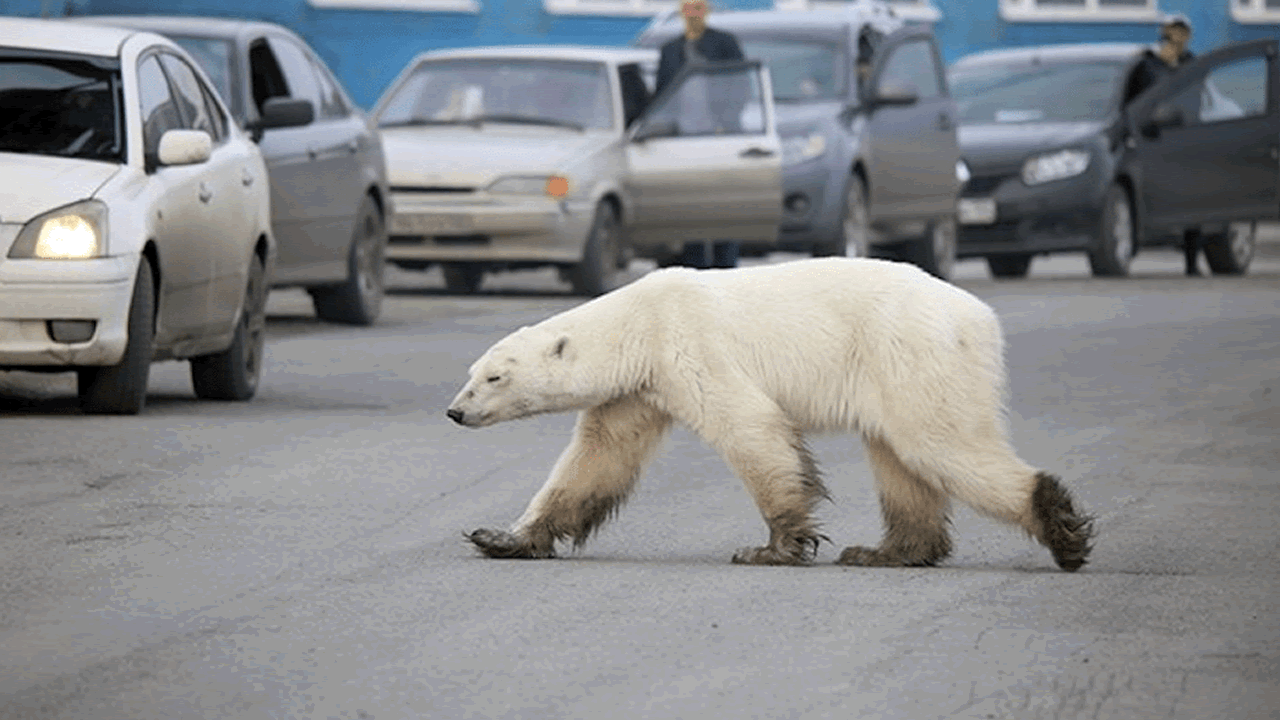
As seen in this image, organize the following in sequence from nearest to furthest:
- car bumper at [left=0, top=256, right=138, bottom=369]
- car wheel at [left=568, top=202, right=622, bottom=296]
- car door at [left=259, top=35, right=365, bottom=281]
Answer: car bumper at [left=0, top=256, right=138, bottom=369]
car door at [left=259, top=35, right=365, bottom=281]
car wheel at [left=568, top=202, right=622, bottom=296]

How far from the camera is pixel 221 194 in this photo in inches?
587

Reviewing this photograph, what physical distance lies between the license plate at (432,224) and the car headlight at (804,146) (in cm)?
313

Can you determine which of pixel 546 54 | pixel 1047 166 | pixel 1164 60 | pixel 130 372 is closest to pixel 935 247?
pixel 1047 166

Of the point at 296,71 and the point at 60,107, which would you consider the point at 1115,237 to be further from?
the point at 60,107

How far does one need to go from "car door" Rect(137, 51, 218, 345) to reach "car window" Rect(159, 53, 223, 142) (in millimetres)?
104

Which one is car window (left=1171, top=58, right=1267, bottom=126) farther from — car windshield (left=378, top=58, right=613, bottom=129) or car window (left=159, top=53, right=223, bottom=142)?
car window (left=159, top=53, right=223, bottom=142)

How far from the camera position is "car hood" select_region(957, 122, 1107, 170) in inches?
1077

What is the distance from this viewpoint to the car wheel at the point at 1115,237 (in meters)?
27.5

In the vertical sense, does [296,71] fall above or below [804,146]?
above

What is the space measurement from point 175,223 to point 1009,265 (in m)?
15.8

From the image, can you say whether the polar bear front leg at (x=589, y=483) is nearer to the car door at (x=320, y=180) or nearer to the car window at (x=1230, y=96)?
the car door at (x=320, y=180)

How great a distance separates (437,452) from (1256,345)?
24.9 ft

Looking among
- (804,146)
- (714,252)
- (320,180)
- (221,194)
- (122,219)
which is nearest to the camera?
(122,219)

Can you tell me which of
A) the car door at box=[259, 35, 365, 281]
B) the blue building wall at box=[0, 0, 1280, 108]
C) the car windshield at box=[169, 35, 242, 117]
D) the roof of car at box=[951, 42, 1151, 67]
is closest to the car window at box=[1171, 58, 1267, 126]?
the roof of car at box=[951, 42, 1151, 67]
